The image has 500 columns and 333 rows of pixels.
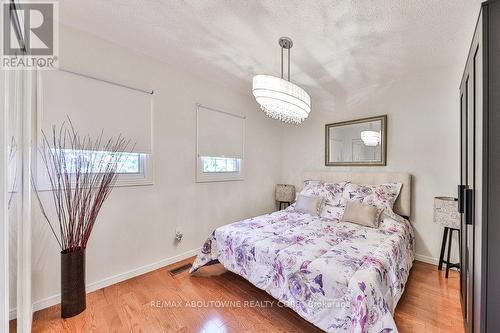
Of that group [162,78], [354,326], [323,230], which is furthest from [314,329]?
[162,78]

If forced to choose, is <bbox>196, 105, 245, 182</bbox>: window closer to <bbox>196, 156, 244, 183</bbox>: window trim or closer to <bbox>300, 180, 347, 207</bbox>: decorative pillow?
<bbox>196, 156, 244, 183</bbox>: window trim

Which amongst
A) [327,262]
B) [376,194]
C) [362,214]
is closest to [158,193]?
[327,262]

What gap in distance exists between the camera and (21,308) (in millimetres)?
1474

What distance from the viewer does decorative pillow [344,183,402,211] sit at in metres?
2.74

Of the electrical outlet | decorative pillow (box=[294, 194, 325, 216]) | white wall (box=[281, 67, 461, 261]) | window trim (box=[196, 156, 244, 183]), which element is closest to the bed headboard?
white wall (box=[281, 67, 461, 261])

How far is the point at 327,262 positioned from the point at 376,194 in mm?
1595

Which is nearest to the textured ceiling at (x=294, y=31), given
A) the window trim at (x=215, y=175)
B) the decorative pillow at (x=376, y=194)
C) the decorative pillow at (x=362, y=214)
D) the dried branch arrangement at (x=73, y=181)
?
the dried branch arrangement at (x=73, y=181)

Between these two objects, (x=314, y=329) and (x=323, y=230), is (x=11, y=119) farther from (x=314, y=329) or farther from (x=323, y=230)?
(x=323, y=230)

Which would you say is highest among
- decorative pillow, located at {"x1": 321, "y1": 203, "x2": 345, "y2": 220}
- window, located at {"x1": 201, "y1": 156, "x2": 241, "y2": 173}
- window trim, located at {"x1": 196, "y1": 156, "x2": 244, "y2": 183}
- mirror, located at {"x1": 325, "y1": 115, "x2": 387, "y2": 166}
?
mirror, located at {"x1": 325, "y1": 115, "x2": 387, "y2": 166}

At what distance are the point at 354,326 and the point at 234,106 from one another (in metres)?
2.93

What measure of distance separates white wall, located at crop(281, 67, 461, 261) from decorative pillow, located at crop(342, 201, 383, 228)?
2.33ft

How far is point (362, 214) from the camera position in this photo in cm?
258

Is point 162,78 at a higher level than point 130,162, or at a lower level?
higher

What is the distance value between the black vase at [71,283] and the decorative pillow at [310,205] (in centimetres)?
245
